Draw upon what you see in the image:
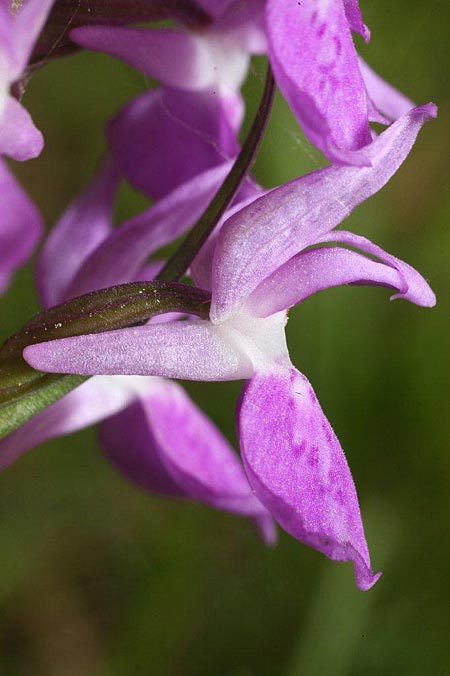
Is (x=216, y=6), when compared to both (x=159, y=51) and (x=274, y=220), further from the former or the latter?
(x=274, y=220)

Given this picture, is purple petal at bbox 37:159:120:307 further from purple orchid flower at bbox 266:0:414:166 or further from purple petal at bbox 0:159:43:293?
purple orchid flower at bbox 266:0:414:166

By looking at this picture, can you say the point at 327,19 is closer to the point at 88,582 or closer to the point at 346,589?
the point at 346,589

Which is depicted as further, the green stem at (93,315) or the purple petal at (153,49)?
the purple petal at (153,49)

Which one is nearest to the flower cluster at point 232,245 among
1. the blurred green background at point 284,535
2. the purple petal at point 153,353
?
the purple petal at point 153,353

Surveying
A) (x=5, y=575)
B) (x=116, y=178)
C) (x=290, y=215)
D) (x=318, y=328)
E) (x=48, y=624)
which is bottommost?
(x=48, y=624)

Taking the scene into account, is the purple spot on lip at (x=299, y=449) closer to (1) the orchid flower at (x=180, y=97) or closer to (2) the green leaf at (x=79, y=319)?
(2) the green leaf at (x=79, y=319)

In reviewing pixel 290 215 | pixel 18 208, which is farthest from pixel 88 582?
pixel 290 215

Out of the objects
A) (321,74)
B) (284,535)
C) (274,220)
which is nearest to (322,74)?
(321,74)

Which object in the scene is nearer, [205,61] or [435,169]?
[205,61]
